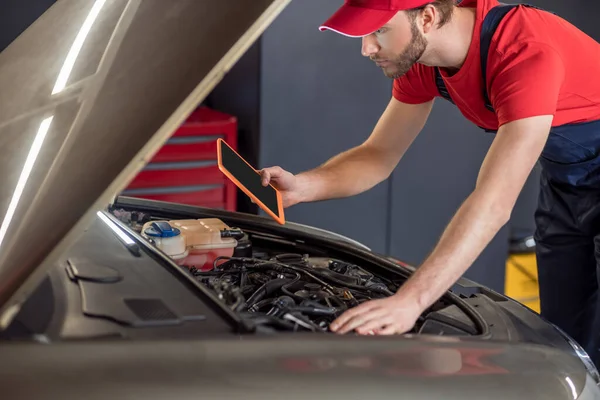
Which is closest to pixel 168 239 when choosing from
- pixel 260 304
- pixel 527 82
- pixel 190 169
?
pixel 260 304

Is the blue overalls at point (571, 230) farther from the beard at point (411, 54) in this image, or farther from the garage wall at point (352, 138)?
the garage wall at point (352, 138)

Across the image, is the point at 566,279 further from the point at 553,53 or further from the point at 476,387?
the point at 476,387

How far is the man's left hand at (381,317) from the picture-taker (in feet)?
4.32

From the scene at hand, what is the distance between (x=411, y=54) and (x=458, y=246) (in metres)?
0.46

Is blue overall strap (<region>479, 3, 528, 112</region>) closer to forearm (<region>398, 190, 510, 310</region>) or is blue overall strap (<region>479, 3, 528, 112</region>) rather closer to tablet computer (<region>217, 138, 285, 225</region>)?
forearm (<region>398, 190, 510, 310</region>)

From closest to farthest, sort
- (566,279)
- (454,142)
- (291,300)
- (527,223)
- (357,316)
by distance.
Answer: (357,316)
(291,300)
(566,279)
(454,142)
(527,223)

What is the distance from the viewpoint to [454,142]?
3498 millimetres

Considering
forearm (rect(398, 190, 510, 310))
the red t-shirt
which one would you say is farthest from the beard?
forearm (rect(398, 190, 510, 310))

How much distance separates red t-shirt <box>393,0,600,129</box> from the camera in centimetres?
157

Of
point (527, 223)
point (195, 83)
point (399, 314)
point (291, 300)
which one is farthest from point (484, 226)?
point (527, 223)

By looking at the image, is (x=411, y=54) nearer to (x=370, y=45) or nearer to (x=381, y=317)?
(x=370, y=45)

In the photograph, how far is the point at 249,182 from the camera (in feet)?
5.36

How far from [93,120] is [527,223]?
3.33 metres

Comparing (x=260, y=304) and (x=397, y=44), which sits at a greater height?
(x=397, y=44)
